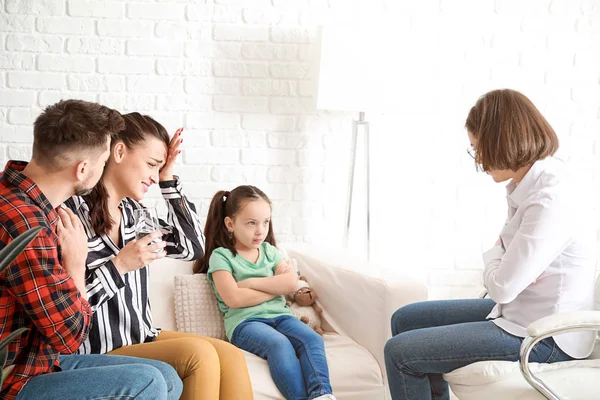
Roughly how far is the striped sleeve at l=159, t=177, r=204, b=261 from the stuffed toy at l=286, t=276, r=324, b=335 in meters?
0.53

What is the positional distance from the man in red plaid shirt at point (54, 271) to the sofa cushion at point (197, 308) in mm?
793

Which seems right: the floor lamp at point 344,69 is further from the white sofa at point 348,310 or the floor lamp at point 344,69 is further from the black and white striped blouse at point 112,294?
the black and white striped blouse at point 112,294

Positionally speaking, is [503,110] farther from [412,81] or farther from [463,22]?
[463,22]

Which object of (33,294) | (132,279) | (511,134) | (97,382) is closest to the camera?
(33,294)

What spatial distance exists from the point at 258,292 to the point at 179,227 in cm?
41

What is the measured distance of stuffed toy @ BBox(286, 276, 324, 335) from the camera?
270cm

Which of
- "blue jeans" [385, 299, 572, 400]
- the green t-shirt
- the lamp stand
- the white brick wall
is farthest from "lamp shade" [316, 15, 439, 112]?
"blue jeans" [385, 299, 572, 400]

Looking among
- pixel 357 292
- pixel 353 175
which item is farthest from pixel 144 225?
pixel 353 175

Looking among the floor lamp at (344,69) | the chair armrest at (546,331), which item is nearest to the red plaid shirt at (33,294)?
the chair armrest at (546,331)

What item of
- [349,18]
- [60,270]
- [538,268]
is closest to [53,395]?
[60,270]

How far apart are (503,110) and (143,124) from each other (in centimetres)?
106

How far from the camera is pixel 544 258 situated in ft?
6.20

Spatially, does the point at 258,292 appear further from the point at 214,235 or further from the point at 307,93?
the point at 307,93

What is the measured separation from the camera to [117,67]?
3232 mm
